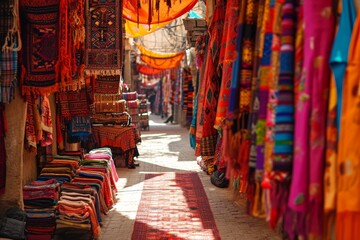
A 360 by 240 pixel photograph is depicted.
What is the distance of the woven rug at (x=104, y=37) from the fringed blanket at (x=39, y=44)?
1768 mm

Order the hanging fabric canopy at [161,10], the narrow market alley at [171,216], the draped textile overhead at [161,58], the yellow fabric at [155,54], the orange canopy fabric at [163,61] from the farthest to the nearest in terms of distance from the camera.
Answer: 1. the orange canopy fabric at [163,61]
2. the draped textile overhead at [161,58]
3. the yellow fabric at [155,54]
4. the hanging fabric canopy at [161,10]
5. the narrow market alley at [171,216]

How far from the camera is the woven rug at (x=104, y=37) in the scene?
5957 millimetres

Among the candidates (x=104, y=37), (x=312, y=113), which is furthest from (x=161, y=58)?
(x=312, y=113)

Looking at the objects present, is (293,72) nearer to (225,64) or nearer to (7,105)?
(225,64)

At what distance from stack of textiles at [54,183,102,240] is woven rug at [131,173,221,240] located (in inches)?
20.9

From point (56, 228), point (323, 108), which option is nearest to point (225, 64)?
point (323, 108)

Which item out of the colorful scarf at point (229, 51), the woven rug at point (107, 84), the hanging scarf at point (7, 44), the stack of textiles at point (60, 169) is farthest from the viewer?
the woven rug at point (107, 84)

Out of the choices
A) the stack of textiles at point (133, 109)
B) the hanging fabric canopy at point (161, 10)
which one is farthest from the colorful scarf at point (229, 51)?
the stack of textiles at point (133, 109)

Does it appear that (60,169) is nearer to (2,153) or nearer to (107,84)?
(2,153)

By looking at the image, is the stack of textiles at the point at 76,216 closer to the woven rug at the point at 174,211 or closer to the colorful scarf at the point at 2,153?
the woven rug at the point at 174,211

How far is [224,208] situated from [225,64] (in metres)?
3.45

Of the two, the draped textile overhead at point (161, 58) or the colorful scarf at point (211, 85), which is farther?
the draped textile overhead at point (161, 58)

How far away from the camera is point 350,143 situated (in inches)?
75.2

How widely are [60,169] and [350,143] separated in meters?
4.41
